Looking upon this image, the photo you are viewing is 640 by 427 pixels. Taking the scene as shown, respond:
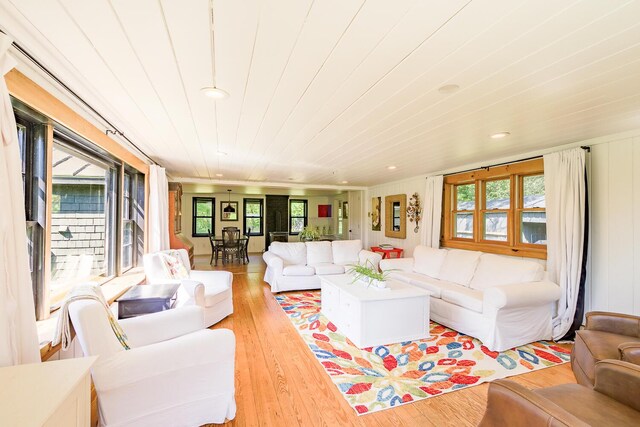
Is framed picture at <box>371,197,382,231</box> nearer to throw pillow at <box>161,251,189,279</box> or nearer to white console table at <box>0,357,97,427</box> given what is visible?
throw pillow at <box>161,251,189,279</box>

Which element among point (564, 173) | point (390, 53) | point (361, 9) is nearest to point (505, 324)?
point (564, 173)

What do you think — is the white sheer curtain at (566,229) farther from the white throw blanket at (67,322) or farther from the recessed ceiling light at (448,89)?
the white throw blanket at (67,322)

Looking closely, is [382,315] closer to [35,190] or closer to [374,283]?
[374,283]

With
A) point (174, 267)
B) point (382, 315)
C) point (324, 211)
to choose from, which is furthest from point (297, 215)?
point (382, 315)

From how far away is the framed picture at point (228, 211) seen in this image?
9867 millimetres

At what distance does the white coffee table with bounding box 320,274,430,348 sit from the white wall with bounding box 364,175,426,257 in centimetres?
280

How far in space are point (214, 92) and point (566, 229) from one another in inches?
152

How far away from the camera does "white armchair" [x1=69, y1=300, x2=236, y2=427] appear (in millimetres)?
1453

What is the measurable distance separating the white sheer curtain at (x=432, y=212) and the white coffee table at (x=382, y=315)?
209 cm

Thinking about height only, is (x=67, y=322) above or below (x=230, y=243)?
above

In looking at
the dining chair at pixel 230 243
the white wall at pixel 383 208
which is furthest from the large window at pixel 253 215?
the white wall at pixel 383 208

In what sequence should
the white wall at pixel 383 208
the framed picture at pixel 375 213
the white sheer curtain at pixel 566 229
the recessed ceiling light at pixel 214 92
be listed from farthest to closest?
the framed picture at pixel 375 213
the white wall at pixel 383 208
the white sheer curtain at pixel 566 229
the recessed ceiling light at pixel 214 92

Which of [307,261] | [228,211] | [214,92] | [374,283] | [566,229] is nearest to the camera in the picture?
[214,92]

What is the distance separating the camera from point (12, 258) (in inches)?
49.7
